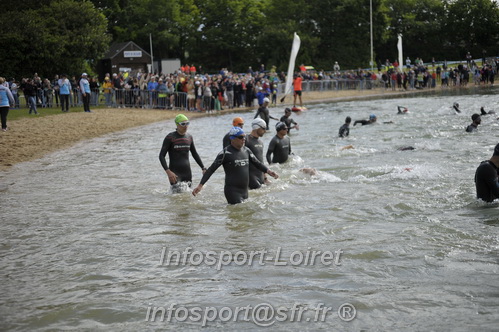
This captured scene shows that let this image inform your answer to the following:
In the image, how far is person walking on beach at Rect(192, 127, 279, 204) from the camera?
991 centimetres

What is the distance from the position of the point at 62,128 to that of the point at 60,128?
0.28ft

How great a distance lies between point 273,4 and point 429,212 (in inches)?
2297

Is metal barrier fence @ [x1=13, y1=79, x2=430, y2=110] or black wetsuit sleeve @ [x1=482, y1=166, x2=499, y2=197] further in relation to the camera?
metal barrier fence @ [x1=13, y1=79, x2=430, y2=110]

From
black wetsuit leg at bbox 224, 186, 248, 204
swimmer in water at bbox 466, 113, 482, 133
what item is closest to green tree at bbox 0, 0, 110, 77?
swimmer in water at bbox 466, 113, 482, 133

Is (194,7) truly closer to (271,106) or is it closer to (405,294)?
(271,106)

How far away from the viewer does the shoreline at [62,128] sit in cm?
1889

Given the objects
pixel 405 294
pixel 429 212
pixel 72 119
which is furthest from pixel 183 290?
pixel 72 119

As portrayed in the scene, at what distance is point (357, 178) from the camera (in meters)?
13.2

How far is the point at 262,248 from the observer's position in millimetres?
8320

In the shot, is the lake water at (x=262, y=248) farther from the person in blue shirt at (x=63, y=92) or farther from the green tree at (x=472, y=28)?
the green tree at (x=472, y=28)

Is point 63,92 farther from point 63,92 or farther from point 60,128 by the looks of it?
point 60,128

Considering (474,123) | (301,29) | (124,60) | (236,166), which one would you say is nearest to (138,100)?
(124,60)

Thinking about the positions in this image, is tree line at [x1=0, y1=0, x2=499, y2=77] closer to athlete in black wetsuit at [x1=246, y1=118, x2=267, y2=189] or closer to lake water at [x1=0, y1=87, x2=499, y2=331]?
lake water at [x1=0, y1=87, x2=499, y2=331]

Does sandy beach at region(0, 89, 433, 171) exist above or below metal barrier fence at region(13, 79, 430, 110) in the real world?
below
